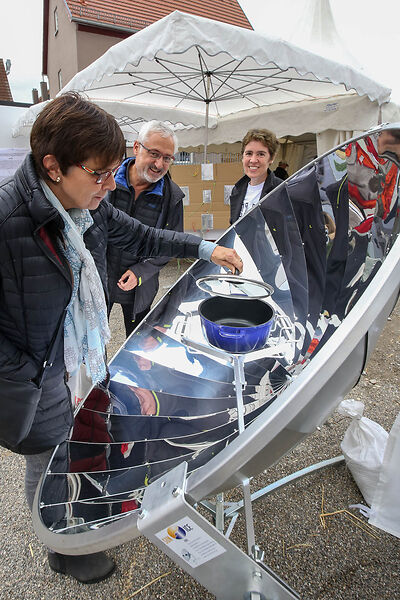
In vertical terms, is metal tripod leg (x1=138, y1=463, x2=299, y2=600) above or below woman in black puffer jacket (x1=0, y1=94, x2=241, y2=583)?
below

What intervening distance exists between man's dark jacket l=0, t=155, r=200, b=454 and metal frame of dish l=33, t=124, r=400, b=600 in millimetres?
515

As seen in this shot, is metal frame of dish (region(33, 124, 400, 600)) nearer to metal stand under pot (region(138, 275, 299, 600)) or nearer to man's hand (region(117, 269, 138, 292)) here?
metal stand under pot (region(138, 275, 299, 600))

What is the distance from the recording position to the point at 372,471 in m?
1.91

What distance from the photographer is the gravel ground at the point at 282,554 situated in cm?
157

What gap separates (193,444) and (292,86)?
4.86 meters

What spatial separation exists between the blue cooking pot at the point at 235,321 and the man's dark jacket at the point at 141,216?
0.87 metres

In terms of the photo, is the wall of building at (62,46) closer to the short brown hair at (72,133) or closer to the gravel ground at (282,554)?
the short brown hair at (72,133)

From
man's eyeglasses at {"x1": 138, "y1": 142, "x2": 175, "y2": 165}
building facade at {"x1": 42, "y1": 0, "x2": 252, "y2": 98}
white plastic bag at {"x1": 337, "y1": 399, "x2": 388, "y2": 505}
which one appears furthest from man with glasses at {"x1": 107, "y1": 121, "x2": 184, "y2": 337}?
building facade at {"x1": 42, "y1": 0, "x2": 252, "y2": 98}

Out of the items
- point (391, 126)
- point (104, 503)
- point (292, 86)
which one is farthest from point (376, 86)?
point (104, 503)

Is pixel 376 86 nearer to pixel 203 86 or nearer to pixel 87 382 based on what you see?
pixel 203 86

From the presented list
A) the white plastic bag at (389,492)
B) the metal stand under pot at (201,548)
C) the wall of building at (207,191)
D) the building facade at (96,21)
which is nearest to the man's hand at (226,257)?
the metal stand under pot at (201,548)

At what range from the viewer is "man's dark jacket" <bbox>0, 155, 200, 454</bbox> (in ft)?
3.50

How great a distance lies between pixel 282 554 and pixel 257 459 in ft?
4.58

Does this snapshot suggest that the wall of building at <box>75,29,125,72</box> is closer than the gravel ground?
No
